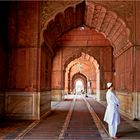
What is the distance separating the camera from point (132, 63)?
10766mm

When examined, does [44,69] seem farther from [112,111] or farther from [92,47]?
[92,47]

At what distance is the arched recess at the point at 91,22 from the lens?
439 inches

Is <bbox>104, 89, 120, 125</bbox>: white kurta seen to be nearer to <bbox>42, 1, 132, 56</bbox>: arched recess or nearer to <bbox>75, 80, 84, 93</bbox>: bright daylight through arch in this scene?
<bbox>42, 1, 132, 56</bbox>: arched recess

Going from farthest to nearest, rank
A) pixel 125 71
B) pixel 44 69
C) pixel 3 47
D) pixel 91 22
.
→ 1. pixel 91 22
2. pixel 44 69
3. pixel 125 71
4. pixel 3 47

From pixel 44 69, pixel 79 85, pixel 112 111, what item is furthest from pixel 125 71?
pixel 79 85

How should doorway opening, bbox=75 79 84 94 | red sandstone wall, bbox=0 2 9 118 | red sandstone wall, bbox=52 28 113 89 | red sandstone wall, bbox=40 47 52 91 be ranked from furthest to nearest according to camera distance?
doorway opening, bbox=75 79 84 94 < red sandstone wall, bbox=52 28 113 89 < red sandstone wall, bbox=40 47 52 91 < red sandstone wall, bbox=0 2 9 118

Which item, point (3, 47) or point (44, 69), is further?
point (44, 69)

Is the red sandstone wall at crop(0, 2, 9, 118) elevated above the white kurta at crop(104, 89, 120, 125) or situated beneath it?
elevated above

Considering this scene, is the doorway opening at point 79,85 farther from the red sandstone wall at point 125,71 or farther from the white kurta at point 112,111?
the white kurta at point 112,111

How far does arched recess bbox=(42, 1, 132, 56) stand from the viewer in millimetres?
11156

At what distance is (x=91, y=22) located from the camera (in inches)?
546

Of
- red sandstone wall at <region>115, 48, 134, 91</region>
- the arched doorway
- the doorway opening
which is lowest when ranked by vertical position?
the doorway opening

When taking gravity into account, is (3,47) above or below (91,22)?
below

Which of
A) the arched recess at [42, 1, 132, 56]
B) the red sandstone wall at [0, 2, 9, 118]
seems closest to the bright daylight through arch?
the arched recess at [42, 1, 132, 56]
